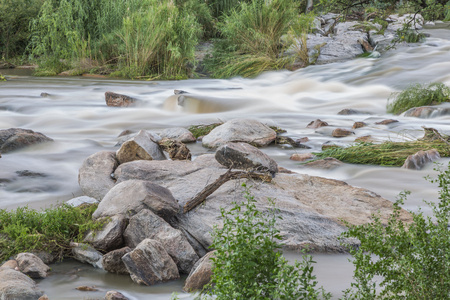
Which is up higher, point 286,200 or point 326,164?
point 286,200

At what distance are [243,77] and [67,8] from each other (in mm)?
5026

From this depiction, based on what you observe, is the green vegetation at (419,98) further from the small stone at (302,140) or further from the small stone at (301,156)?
the small stone at (301,156)

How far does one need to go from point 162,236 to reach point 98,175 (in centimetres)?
161

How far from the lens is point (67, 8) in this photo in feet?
47.3

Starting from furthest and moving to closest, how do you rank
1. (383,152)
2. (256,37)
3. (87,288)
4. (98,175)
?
(256,37) < (383,152) < (98,175) < (87,288)

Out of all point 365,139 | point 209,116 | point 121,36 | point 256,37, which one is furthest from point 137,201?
point 256,37

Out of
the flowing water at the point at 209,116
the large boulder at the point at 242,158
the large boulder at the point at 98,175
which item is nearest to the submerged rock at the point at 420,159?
the flowing water at the point at 209,116

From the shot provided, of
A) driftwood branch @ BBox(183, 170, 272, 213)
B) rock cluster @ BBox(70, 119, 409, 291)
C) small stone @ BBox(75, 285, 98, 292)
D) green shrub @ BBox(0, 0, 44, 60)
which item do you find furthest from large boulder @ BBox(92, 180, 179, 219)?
green shrub @ BBox(0, 0, 44, 60)

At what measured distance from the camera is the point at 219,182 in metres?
4.10

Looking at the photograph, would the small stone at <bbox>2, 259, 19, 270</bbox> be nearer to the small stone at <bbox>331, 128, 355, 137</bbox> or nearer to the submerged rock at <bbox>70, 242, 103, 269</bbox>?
the submerged rock at <bbox>70, 242, 103, 269</bbox>

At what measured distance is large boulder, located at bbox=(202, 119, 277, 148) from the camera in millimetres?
→ 6551

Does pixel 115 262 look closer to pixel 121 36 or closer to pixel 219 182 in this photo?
pixel 219 182

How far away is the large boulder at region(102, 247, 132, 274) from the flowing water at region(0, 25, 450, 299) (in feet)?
0.18

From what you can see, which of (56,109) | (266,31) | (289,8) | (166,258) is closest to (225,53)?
(266,31)
